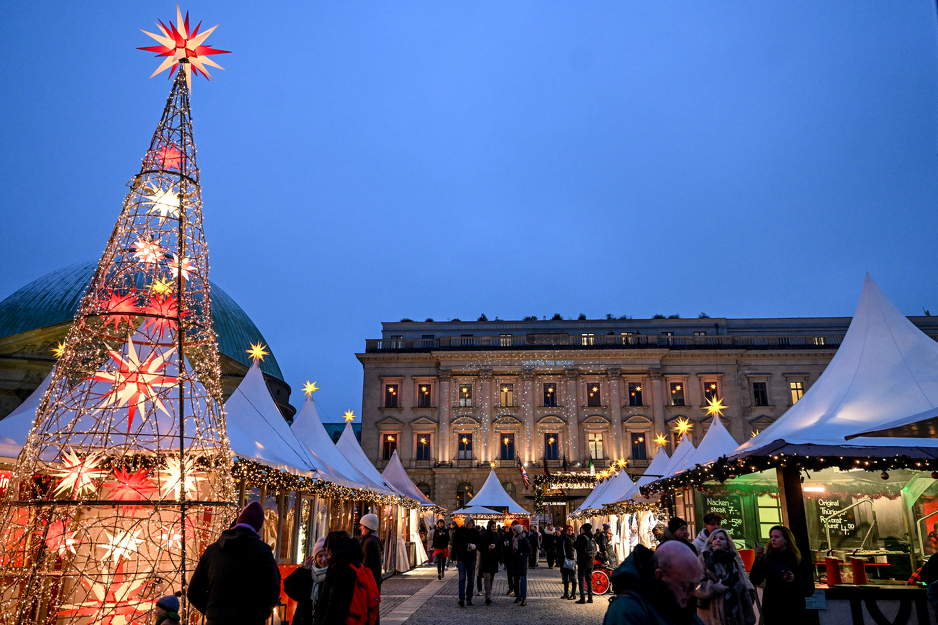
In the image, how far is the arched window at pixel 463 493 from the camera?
42.6m

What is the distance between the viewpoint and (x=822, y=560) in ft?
39.3

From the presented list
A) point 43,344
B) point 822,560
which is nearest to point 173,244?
point 822,560

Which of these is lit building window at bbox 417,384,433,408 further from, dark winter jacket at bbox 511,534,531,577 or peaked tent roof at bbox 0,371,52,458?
peaked tent roof at bbox 0,371,52,458

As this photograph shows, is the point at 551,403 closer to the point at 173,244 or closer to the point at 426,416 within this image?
the point at 426,416

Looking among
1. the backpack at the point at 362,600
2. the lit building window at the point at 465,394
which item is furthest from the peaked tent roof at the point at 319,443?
the lit building window at the point at 465,394

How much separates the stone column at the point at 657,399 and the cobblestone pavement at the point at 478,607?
90.8 feet

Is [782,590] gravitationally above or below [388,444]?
below

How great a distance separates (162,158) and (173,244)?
36.5 inches

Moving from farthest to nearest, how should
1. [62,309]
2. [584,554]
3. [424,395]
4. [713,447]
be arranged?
[424,395] → [62,309] → [713,447] → [584,554]

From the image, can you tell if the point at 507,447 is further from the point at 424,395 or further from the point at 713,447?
the point at 713,447

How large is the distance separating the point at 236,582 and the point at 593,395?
4184cm

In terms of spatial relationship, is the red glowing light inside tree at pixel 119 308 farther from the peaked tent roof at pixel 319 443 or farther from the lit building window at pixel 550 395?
the lit building window at pixel 550 395

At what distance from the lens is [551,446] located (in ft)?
144

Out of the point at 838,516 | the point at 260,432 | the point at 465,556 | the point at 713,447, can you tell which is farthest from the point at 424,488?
the point at 260,432
